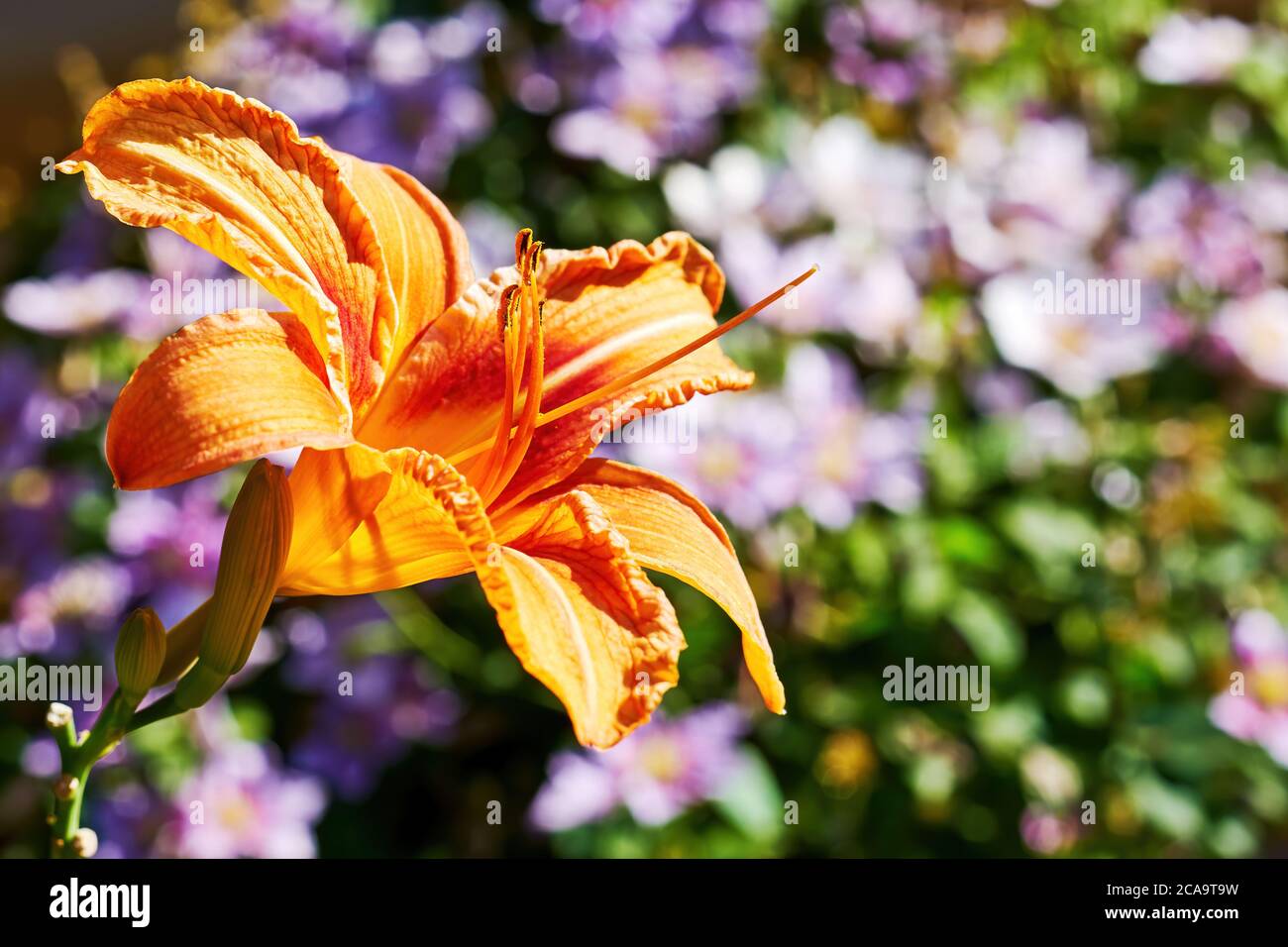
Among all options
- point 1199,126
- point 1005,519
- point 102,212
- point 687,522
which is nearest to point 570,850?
point 1005,519

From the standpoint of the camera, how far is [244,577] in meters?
0.79

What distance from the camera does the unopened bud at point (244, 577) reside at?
79 centimetres

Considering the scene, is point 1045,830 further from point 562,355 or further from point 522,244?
point 522,244

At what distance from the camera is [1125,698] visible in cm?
224

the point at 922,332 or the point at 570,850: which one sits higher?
the point at 922,332

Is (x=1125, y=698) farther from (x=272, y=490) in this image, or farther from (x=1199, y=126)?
(x=272, y=490)

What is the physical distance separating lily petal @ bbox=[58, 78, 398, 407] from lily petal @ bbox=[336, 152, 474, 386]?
0.05 meters

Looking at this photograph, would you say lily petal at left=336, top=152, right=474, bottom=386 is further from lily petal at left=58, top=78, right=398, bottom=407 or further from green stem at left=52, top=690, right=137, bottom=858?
green stem at left=52, top=690, right=137, bottom=858

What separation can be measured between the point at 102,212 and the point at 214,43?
0.40 m

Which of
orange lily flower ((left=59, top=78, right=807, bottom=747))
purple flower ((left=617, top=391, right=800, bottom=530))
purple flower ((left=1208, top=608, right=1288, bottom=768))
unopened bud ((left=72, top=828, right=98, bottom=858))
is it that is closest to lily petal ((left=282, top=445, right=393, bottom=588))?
orange lily flower ((left=59, top=78, right=807, bottom=747))

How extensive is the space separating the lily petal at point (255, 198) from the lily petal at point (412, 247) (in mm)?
53

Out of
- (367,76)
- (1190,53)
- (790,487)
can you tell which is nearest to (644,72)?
(367,76)

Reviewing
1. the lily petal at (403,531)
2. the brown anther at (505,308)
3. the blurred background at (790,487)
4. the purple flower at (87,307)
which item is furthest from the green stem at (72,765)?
the purple flower at (87,307)

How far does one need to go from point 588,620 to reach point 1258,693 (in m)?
1.92
